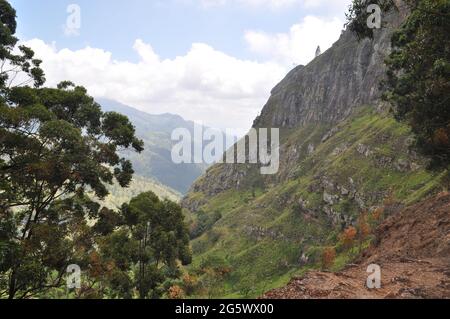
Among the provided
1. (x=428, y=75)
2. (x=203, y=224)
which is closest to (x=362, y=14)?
(x=428, y=75)

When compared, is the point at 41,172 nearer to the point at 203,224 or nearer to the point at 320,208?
the point at 320,208

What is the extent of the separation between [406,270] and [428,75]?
639 inches

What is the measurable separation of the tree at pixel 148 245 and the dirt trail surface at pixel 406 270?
65.9 ft

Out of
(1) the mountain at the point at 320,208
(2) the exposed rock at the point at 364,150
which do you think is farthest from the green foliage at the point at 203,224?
(2) the exposed rock at the point at 364,150

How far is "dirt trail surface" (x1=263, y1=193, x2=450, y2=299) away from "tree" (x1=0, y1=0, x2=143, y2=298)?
13.4 m

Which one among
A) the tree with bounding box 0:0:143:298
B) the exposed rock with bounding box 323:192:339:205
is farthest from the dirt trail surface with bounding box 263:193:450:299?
the exposed rock with bounding box 323:192:339:205

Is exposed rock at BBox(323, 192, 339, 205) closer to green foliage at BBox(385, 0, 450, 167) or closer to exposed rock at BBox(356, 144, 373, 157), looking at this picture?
exposed rock at BBox(356, 144, 373, 157)

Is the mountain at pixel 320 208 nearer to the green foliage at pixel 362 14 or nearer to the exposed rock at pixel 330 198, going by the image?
the exposed rock at pixel 330 198

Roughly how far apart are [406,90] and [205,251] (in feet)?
445

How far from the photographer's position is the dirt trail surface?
15031 millimetres

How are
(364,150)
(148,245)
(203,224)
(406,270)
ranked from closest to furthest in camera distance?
A: (406,270) → (148,245) → (364,150) → (203,224)

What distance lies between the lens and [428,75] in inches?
1146

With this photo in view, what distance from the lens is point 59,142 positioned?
936 inches
